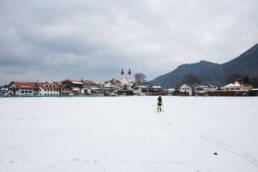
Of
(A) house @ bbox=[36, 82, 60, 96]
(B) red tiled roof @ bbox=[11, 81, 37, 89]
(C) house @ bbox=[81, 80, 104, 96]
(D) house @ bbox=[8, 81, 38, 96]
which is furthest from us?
(C) house @ bbox=[81, 80, 104, 96]

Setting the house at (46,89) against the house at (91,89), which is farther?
the house at (91,89)

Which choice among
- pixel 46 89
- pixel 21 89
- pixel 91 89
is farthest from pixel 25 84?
pixel 91 89

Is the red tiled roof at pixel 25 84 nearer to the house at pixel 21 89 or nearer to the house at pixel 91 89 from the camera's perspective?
the house at pixel 21 89

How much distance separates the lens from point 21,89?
69625mm

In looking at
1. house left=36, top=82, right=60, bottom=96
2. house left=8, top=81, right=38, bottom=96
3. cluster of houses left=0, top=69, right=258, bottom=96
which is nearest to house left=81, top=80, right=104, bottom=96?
cluster of houses left=0, top=69, right=258, bottom=96

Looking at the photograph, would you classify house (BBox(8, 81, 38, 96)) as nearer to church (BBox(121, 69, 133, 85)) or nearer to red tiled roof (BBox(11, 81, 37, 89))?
red tiled roof (BBox(11, 81, 37, 89))

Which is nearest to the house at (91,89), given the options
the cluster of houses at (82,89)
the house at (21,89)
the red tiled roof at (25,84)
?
the cluster of houses at (82,89)

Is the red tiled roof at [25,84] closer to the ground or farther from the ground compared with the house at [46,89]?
farther from the ground

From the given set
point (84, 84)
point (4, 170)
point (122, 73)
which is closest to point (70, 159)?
point (4, 170)

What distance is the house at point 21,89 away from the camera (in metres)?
69.3

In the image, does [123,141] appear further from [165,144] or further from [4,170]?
[4,170]

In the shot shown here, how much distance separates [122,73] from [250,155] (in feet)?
393

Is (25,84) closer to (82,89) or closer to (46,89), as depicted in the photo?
(46,89)

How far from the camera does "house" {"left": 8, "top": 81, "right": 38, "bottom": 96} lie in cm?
6931
